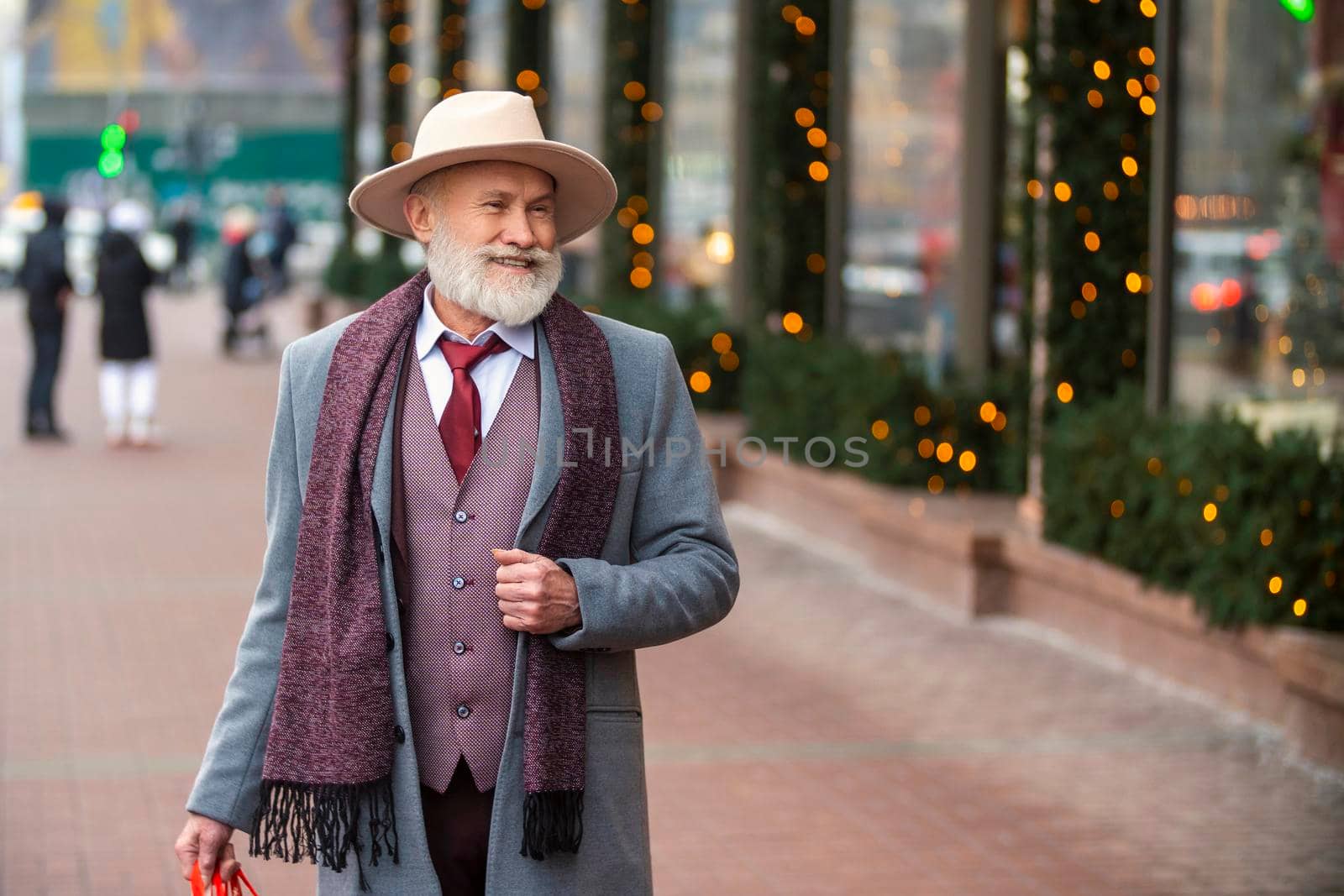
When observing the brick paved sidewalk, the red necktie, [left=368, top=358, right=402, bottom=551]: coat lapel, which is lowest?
the brick paved sidewalk

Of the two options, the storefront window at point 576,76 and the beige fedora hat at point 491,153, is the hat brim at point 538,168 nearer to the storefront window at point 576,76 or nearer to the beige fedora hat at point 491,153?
the beige fedora hat at point 491,153

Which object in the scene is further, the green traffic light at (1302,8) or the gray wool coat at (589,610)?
the green traffic light at (1302,8)

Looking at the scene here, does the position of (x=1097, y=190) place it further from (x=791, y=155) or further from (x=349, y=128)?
(x=349, y=128)

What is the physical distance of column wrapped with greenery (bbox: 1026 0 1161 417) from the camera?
9.98m

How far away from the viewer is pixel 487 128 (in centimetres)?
322

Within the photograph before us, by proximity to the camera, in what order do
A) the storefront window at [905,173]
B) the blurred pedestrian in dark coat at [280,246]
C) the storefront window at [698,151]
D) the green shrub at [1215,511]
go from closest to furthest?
the green shrub at [1215,511], the storefront window at [905,173], the storefront window at [698,151], the blurred pedestrian in dark coat at [280,246]

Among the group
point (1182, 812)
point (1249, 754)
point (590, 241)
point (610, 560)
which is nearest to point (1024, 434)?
point (1249, 754)

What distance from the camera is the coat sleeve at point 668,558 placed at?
10.3ft

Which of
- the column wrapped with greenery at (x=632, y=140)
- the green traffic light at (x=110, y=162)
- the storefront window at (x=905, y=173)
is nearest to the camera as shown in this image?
the storefront window at (x=905, y=173)

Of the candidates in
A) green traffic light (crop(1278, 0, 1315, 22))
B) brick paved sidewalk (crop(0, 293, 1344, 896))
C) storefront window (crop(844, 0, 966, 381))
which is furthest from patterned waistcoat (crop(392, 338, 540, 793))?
storefront window (crop(844, 0, 966, 381))

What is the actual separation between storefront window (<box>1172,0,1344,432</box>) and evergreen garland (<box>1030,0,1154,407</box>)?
0.21m

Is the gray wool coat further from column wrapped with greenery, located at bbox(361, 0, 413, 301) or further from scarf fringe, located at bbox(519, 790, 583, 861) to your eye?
column wrapped with greenery, located at bbox(361, 0, 413, 301)

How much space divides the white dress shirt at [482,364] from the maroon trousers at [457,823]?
1.91ft

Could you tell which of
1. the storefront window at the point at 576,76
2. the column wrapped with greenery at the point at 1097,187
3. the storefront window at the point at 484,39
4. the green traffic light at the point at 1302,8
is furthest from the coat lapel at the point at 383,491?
the storefront window at the point at 484,39
